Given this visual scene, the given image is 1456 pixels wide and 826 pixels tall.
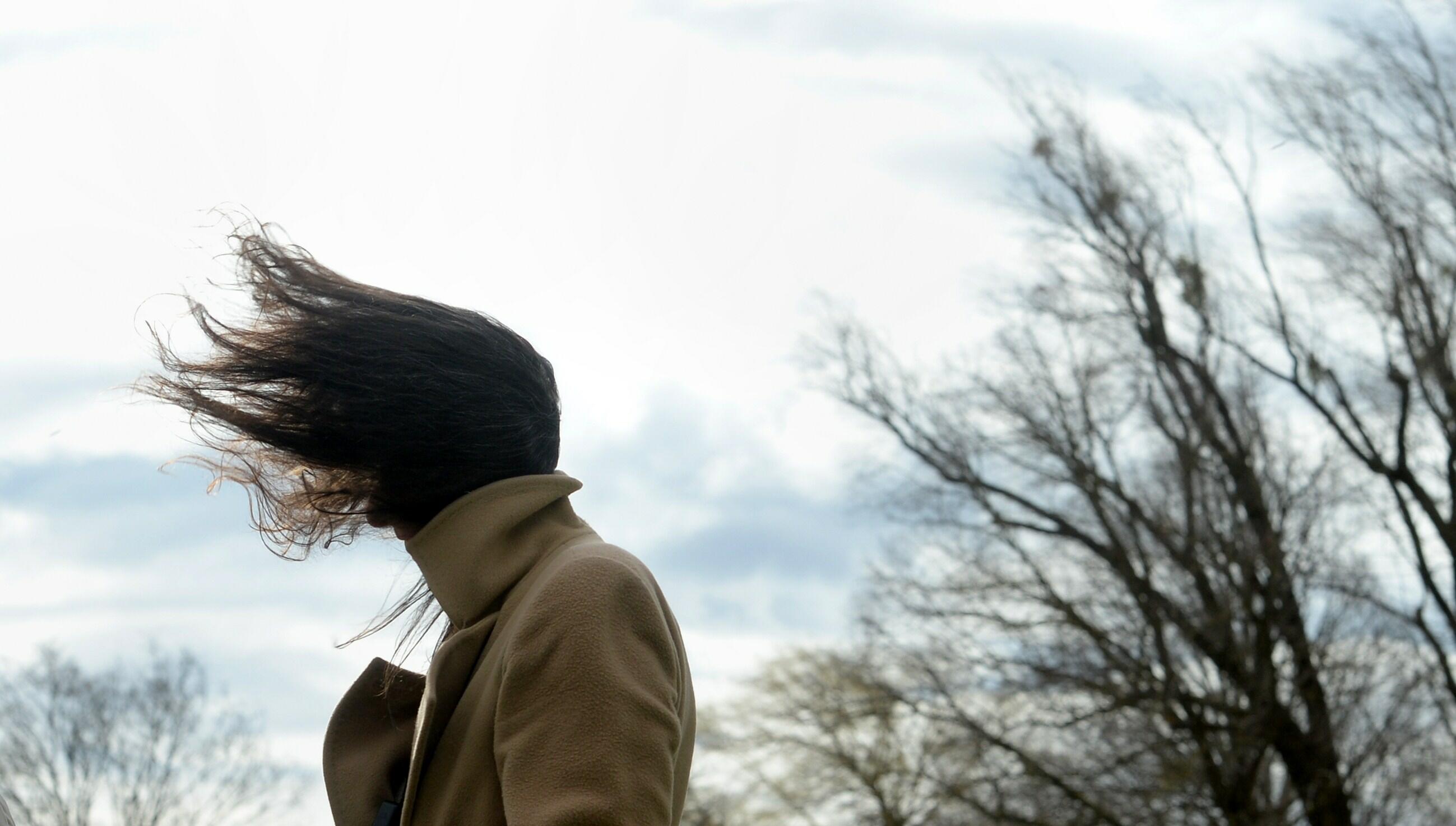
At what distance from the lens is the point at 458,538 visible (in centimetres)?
186

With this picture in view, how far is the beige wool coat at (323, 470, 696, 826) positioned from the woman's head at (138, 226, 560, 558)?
53 mm

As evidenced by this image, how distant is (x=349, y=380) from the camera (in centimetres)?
185

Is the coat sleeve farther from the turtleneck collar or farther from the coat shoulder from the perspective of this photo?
the turtleneck collar

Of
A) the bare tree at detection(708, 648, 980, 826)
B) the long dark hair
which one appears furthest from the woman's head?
the bare tree at detection(708, 648, 980, 826)

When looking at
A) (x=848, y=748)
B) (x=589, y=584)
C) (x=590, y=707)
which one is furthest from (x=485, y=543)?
(x=848, y=748)

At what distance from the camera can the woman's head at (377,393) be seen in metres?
1.84

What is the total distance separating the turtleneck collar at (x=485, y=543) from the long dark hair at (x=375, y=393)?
3cm

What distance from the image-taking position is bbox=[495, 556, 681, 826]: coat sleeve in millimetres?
1560

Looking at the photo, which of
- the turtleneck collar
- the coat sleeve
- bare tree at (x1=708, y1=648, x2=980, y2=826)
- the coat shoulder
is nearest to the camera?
the coat sleeve

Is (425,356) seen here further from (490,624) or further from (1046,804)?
(1046,804)

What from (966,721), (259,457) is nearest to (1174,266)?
(966,721)

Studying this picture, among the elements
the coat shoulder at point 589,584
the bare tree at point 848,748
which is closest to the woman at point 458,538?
the coat shoulder at point 589,584

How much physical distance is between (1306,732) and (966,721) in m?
3.20

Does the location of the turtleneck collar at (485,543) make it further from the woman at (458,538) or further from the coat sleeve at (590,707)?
the coat sleeve at (590,707)
